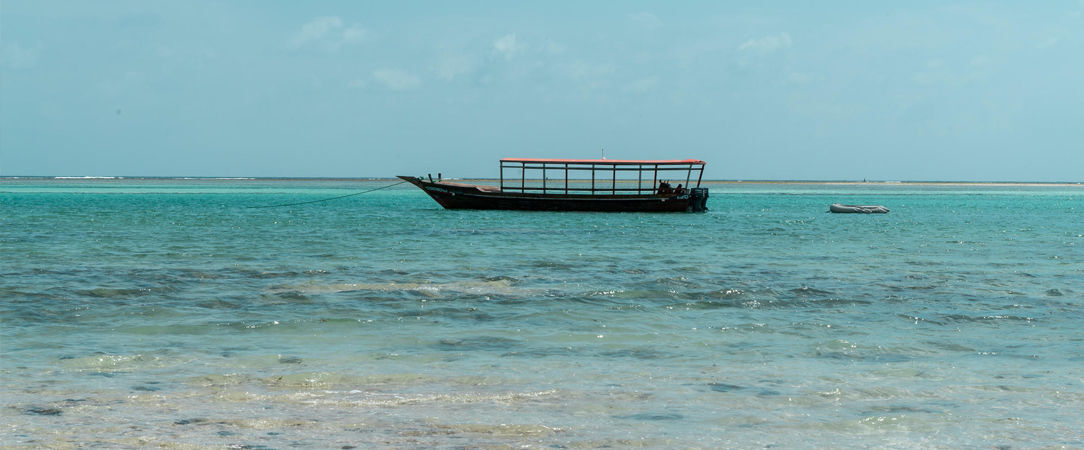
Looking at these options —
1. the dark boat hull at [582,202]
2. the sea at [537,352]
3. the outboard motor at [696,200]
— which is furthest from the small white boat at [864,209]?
the sea at [537,352]

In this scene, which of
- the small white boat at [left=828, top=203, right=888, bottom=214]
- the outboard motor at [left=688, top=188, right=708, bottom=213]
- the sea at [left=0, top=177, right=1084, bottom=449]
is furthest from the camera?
the small white boat at [left=828, top=203, right=888, bottom=214]

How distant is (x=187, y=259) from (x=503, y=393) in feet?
44.7

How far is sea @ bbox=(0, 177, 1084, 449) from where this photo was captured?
6.10 meters

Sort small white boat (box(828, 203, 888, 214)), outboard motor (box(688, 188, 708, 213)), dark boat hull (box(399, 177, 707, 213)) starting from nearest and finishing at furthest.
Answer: dark boat hull (box(399, 177, 707, 213)) → outboard motor (box(688, 188, 708, 213)) → small white boat (box(828, 203, 888, 214))

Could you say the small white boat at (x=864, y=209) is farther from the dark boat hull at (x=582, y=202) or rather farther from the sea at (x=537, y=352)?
the sea at (x=537, y=352)

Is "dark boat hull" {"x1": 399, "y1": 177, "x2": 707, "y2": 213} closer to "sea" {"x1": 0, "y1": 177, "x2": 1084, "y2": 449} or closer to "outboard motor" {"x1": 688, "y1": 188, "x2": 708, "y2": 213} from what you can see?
"outboard motor" {"x1": 688, "y1": 188, "x2": 708, "y2": 213}

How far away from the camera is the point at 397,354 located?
882cm

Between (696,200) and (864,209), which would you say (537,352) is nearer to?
(696,200)

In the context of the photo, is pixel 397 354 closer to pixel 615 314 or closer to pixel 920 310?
pixel 615 314

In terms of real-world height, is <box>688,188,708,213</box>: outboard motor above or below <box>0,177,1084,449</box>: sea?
above

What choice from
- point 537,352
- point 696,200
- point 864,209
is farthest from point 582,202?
point 537,352

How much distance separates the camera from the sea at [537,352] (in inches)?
240

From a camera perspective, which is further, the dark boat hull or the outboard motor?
the outboard motor

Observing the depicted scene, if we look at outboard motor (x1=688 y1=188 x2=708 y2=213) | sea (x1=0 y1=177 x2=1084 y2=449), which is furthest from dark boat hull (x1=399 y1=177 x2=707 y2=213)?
sea (x1=0 y1=177 x2=1084 y2=449)
